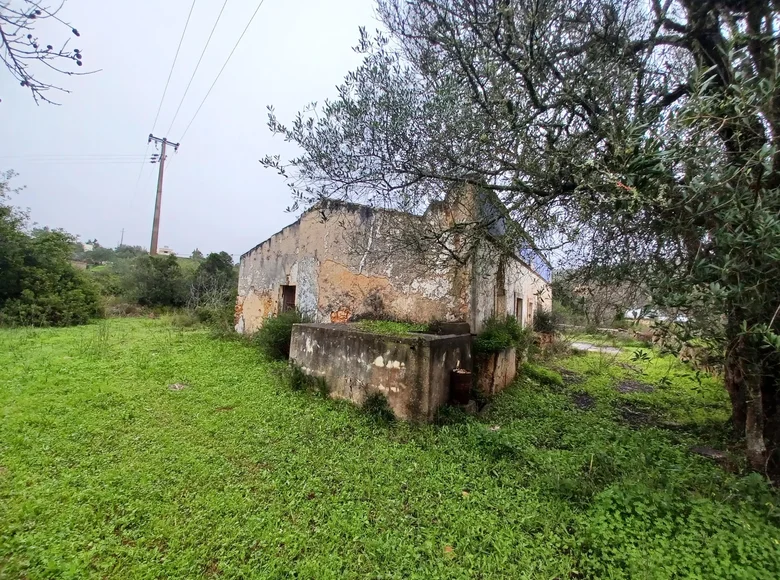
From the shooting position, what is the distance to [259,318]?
10461 mm

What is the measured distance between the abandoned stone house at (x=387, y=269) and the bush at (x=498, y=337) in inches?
9.9

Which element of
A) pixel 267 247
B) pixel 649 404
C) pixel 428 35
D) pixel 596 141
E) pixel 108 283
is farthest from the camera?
pixel 108 283

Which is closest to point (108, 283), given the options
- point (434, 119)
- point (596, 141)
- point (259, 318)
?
point (259, 318)

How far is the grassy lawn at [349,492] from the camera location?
2.32m

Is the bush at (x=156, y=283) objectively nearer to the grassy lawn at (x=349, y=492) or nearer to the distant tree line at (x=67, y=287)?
the distant tree line at (x=67, y=287)

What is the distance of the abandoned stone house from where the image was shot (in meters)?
5.30

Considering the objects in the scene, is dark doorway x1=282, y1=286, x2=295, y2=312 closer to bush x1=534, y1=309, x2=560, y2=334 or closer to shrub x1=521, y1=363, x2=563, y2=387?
shrub x1=521, y1=363, x2=563, y2=387

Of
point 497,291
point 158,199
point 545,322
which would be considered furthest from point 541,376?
point 158,199

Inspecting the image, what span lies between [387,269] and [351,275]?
3.18 feet

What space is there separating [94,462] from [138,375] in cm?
320

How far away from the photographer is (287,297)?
970 centimetres

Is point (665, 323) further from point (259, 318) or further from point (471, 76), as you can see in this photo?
point (259, 318)

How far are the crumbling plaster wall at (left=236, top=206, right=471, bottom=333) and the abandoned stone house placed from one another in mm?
20

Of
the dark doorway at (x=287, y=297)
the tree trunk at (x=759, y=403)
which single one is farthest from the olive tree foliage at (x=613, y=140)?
the dark doorway at (x=287, y=297)
